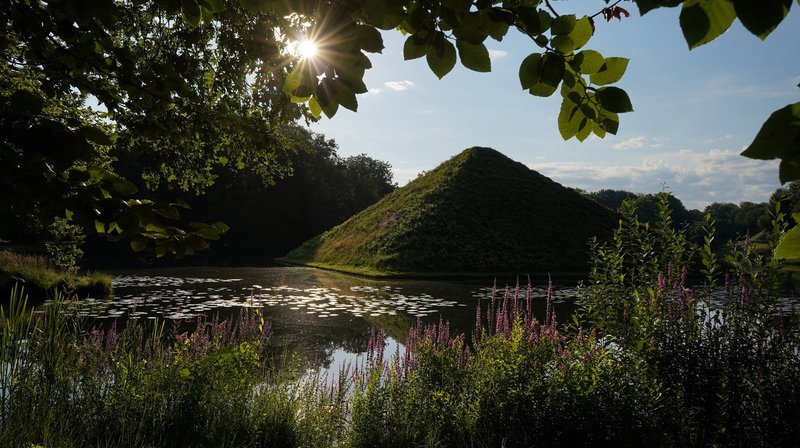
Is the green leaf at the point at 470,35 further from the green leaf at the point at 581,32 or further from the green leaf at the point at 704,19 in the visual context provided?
the green leaf at the point at 704,19

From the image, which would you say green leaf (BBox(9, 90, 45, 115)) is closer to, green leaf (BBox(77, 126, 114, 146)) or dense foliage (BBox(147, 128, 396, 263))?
green leaf (BBox(77, 126, 114, 146))

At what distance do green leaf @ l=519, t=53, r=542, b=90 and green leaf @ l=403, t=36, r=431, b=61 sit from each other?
12.4 inches

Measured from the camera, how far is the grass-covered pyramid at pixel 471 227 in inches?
1204

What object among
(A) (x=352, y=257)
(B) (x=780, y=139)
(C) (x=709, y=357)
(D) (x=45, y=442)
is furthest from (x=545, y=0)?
(A) (x=352, y=257)

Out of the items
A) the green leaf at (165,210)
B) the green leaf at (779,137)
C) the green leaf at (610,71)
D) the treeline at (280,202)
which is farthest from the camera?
the treeline at (280,202)

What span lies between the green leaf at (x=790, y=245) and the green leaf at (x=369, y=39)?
1.19 metres

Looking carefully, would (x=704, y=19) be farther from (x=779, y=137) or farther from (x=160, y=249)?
(x=160, y=249)

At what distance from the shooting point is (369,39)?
160cm

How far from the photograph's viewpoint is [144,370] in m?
5.45

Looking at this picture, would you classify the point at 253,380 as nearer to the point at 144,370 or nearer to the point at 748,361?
the point at 144,370

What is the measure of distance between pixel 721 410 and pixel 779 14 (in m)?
4.83

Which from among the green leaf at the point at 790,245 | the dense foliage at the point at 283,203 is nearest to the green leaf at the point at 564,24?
the green leaf at the point at 790,245

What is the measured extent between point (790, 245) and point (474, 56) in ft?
3.24

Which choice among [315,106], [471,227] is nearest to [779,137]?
[315,106]
